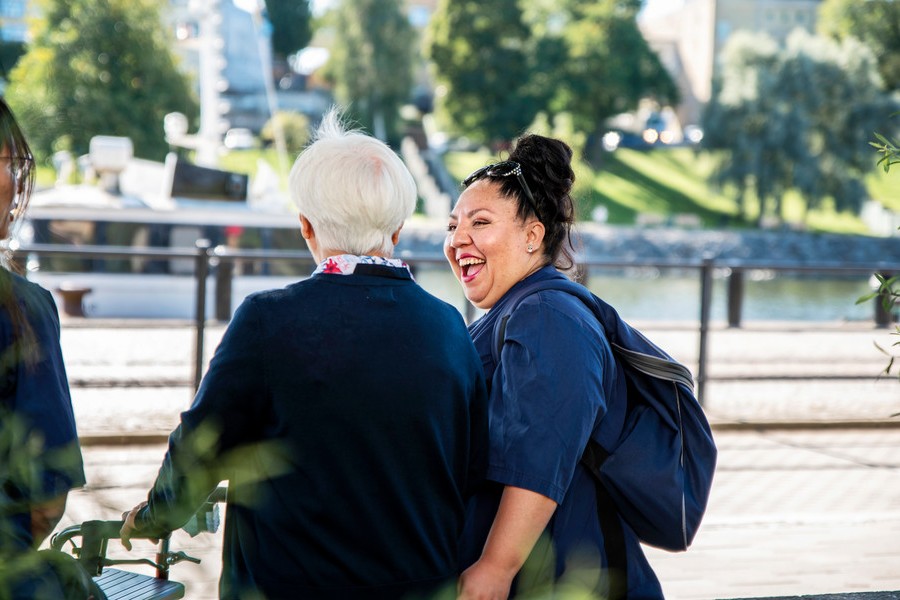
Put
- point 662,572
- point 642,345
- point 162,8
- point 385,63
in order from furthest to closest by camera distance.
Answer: point 385,63 < point 162,8 < point 662,572 < point 642,345

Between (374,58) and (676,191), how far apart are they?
2148 centimetres

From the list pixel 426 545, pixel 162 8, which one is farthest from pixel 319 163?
pixel 162 8

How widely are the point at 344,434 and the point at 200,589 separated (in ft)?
9.53

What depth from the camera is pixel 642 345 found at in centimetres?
243

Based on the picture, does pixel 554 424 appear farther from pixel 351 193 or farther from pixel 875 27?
pixel 875 27

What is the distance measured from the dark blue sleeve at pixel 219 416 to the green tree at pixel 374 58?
2830 inches

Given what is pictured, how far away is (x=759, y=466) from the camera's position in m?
7.81

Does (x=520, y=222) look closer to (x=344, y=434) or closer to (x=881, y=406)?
(x=344, y=434)

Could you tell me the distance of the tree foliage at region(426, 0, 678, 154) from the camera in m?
71.6

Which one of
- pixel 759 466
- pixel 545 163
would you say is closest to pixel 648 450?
pixel 545 163

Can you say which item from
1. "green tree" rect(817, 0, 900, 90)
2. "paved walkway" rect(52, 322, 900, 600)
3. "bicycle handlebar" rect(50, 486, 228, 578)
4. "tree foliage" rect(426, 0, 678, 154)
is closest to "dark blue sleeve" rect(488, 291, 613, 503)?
"bicycle handlebar" rect(50, 486, 228, 578)

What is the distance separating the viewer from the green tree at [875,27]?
209 feet

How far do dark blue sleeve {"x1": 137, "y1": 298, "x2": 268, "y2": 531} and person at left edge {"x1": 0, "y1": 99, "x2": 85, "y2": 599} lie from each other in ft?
0.57

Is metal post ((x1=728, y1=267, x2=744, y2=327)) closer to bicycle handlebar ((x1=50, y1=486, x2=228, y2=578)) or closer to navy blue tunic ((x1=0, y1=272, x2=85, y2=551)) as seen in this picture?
bicycle handlebar ((x1=50, y1=486, x2=228, y2=578))
